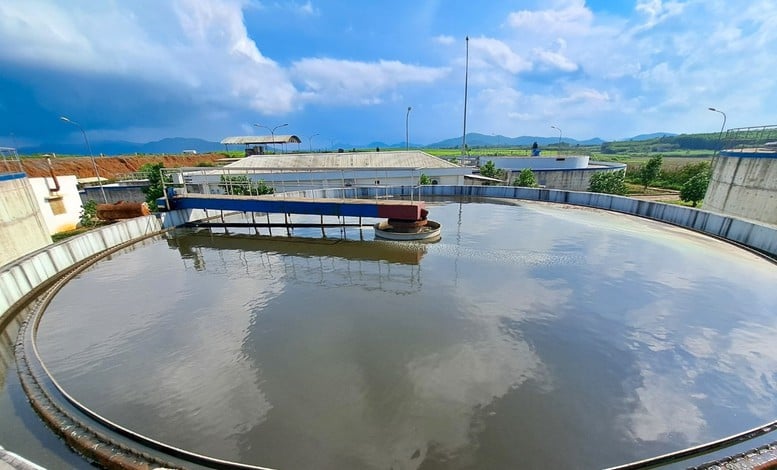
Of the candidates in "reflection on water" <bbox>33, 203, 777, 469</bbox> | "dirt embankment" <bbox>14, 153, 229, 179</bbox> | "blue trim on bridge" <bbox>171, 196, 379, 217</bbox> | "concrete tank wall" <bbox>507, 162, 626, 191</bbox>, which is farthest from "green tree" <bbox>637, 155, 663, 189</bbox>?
"dirt embankment" <bbox>14, 153, 229, 179</bbox>

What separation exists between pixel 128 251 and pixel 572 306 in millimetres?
17873

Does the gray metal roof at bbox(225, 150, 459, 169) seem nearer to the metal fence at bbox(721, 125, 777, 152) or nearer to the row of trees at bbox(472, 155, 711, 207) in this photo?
the row of trees at bbox(472, 155, 711, 207)

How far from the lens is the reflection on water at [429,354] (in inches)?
200

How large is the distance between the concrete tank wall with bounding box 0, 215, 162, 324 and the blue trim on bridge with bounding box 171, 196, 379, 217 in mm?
2356

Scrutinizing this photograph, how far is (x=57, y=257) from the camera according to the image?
12.0 m

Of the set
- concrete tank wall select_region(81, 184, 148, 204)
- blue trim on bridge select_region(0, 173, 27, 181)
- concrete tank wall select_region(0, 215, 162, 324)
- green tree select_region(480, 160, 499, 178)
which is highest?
blue trim on bridge select_region(0, 173, 27, 181)

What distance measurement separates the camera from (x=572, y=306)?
8742 mm

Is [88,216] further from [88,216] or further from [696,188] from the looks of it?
[696,188]

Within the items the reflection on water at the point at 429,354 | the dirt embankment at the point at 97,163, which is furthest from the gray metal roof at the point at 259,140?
the reflection on water at the point at 429,354

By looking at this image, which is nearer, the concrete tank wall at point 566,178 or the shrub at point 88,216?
the shrub at point 88,216

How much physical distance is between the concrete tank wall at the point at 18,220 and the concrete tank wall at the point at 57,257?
1.47 metres

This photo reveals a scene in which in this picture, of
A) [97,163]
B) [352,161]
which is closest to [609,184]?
[352,161]

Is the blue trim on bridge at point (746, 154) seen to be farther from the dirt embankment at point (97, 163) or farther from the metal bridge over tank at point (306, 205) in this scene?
the dirt embankment at point (97, 163)

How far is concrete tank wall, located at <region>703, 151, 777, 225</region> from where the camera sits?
14.3 metres
